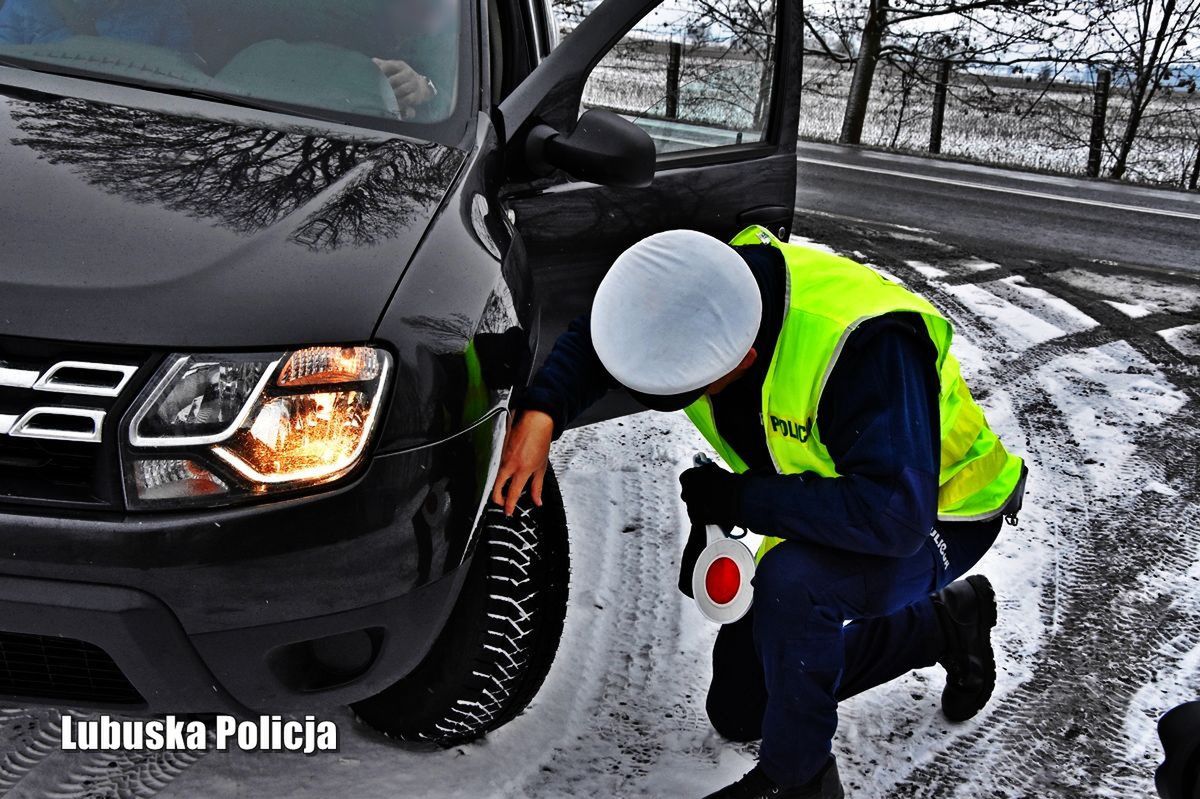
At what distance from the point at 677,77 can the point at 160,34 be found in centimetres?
127

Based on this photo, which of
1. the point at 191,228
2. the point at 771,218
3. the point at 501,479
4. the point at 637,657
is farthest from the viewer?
the point at 771,218

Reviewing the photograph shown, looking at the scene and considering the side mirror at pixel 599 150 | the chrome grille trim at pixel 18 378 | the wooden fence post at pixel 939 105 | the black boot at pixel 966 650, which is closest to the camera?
the chrome grille trim at pixel 18 378

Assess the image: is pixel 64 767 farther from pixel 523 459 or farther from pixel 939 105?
pixel 939 105

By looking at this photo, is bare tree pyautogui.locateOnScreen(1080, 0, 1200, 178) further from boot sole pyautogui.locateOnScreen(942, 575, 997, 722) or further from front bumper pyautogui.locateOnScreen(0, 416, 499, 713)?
front bumper pyautogui.locateOnScreen(0, 416, 499, 713)

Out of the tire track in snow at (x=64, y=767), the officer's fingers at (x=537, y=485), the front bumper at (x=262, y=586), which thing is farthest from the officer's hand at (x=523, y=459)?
the tire track in snow at (x=64, y=767)

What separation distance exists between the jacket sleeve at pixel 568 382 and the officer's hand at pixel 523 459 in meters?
0.04

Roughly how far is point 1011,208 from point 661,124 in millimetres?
7152

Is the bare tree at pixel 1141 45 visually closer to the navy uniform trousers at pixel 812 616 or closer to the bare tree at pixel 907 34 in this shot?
the bare tree at pixel 907 34

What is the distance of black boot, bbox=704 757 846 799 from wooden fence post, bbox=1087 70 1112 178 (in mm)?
12585

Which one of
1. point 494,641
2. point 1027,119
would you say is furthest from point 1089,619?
point 1027,119

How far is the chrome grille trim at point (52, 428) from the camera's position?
1.36 metres

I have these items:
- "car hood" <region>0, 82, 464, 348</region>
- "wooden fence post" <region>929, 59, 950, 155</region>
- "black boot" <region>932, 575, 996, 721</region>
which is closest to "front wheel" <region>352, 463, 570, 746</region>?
"car hood" <region>0, 82, 464, 348</region>

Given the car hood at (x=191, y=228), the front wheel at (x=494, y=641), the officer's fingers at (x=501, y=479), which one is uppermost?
the car hood at (x=191, y=228)

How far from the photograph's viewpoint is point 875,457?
5.60 ft
